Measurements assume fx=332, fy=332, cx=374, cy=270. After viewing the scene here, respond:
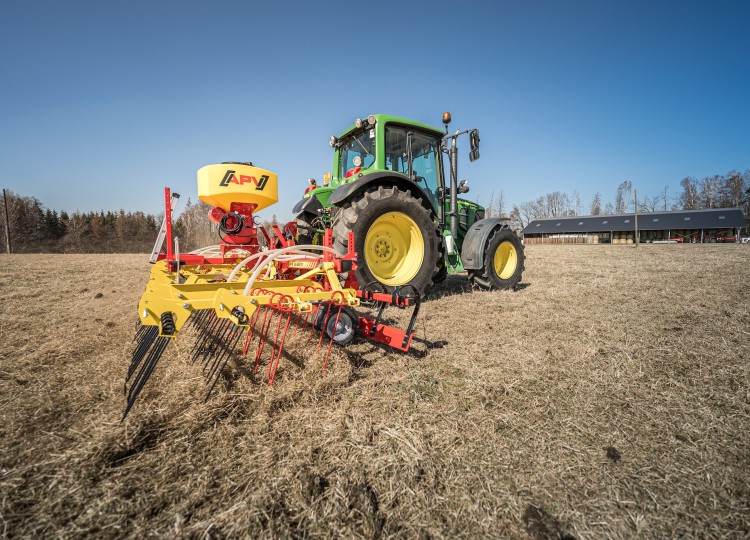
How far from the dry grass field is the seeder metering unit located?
182 mm

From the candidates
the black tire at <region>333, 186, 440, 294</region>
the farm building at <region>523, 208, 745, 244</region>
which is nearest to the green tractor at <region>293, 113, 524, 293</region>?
the black tire at <region>333, 186, 440, 294</region>

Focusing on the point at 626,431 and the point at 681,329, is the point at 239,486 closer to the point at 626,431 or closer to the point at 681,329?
the point at 626,431

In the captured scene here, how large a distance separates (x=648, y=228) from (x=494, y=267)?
41660 mm

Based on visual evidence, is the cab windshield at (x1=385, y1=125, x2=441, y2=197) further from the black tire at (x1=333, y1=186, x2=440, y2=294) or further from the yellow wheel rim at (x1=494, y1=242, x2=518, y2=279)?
the yellow wheel rim at (x1=494, y1=242, x2=518, y2=279)

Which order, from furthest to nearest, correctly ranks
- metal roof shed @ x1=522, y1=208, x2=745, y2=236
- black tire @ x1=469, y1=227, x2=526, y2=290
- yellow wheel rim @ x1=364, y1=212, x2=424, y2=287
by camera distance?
metal roof shed @ x1=522, y1=208, x2=745, y2=236, black tire @ x1=469, y1=227, x2=526, y2=290, yellow wheel rim @ x1=364, y1=212, x2=424, y2=287

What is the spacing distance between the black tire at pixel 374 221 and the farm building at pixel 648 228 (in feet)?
136

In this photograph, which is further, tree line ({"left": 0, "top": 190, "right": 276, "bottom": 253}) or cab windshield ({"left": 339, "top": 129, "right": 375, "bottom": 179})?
tree line ({"left": 0, "top": 190, "right": 276, "bottom": 253})

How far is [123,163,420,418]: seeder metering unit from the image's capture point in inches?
70.9

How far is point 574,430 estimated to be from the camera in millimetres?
1618

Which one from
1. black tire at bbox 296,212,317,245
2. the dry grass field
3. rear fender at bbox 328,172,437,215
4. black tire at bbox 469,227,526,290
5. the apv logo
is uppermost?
the apv logo

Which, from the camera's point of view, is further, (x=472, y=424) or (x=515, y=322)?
(x=515, y=322)

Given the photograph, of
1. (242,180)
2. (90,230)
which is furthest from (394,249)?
(90,230)

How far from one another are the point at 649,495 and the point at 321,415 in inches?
54.8

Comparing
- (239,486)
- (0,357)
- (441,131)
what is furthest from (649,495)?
(441,131)
